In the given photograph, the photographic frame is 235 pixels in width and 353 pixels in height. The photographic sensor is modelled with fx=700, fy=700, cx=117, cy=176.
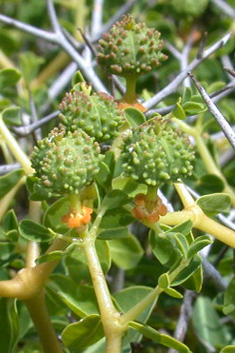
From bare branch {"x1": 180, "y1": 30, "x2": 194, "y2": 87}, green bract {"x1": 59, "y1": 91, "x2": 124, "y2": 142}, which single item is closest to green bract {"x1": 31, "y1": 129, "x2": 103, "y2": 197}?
green bract {"x1": 59, "y1": 91, "x2": 124, "y2": 142}

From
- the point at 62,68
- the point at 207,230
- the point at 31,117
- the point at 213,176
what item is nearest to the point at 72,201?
the point at 207,230

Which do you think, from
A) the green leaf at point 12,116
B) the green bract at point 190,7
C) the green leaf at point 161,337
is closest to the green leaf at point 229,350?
the green leaf at point 161,337

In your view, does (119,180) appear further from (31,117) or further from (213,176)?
(31,117)

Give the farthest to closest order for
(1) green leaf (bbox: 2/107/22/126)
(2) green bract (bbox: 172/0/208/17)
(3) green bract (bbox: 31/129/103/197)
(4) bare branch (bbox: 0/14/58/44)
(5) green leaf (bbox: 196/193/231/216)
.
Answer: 1. (2) green bract (bbox: 172/0/208/17)
2. (4) bare branch (bbox: 0/14/58/44)
3. (1) green leaf (bbox: 2/107/22/126)
4. (5) green leaf (bbox: 196/193/231/216)
5. (3) green bract (bbox: 31/129/103/197)

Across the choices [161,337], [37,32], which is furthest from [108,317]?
[37,32]

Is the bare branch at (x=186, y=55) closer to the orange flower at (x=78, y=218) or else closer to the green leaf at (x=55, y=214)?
the green leaf at (x=55, y=214)

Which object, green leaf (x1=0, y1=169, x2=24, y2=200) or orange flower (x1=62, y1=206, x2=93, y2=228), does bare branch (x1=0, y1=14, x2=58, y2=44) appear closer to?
green leaf (x1=0, y1=169, x2=24, y2=200)

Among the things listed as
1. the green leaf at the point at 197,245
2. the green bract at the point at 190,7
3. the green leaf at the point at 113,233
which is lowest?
the green leaf at the point at 197,245
